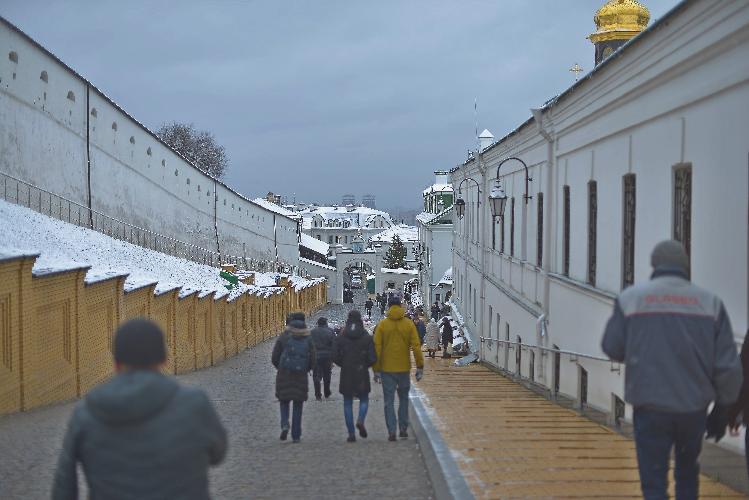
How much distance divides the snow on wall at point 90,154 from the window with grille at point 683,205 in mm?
18036

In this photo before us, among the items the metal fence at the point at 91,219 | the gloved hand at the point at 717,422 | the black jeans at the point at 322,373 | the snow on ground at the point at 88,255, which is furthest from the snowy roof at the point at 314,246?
the gloved hand at the point at 717,422

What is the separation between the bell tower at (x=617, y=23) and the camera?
19844mm

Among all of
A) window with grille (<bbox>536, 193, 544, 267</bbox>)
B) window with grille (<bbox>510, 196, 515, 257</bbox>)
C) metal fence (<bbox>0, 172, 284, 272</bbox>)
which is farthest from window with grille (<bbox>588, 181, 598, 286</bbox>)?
metal fence (<bbox>0, 172, 284, 272</bbox>)

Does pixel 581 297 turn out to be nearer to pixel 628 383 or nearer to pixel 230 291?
pixel 628 383

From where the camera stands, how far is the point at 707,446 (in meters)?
6.71

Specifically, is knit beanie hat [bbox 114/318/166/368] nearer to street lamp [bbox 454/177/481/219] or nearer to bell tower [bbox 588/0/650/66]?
bell tower [bbox 588/0/650/66]

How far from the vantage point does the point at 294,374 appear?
378 inches

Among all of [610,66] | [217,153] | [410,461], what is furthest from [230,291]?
[217,153]

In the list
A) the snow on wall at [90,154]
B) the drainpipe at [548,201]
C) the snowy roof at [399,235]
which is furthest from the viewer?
the snowy roof at [399,235]

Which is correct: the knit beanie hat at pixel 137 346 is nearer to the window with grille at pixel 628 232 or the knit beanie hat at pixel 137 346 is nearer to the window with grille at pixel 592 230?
the window with grille at pixel 628 232

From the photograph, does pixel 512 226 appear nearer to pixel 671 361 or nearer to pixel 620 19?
pixel 620 19

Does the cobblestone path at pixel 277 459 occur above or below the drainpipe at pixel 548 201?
below

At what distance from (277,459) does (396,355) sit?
181 centimetres

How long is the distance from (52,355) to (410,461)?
5.98 m
